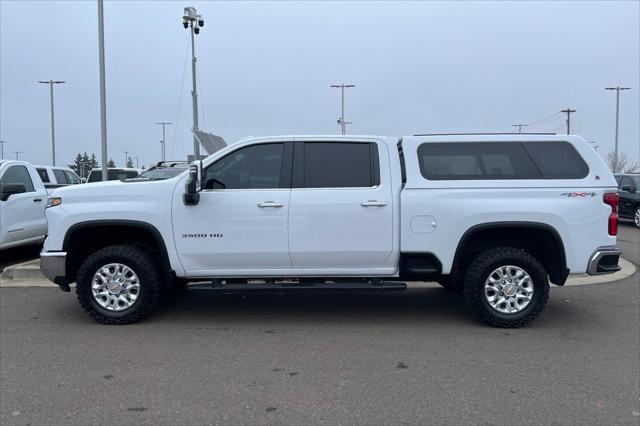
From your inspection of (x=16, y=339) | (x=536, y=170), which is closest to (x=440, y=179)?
(x=536, y=170)

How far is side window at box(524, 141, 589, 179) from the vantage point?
548cm

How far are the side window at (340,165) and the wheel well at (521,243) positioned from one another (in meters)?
1.19

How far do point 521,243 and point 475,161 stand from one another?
1066 millimetres

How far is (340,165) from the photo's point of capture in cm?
564

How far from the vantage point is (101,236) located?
5863mm

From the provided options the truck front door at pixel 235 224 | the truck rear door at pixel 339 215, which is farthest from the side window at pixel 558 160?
the truck front door at pixel 235 224

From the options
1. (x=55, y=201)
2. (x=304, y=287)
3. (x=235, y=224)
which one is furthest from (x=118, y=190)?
(x=304, y=287)

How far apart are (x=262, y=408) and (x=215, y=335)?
5.81 feet

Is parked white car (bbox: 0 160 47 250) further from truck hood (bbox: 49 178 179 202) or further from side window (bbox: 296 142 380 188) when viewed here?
side window (bbox: 296 142 380 188)

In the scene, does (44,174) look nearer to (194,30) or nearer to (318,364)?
(194,30)

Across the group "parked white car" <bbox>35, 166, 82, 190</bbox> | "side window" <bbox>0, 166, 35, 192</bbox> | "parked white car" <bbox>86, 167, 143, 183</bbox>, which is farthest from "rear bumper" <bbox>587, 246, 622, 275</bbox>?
"parked white car" <bbox>86, 167, 143, 183</bbox>

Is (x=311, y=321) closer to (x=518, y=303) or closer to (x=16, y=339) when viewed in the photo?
(x=518, y=303)

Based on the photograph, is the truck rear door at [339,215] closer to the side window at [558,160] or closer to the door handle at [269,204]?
the door handle at [269,204]

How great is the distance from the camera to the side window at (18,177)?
9031 millimetres
